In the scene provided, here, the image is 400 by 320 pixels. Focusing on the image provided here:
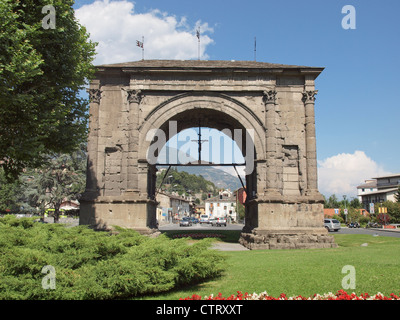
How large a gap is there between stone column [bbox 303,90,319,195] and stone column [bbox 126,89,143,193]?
29.6ft

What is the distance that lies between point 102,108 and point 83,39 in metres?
4.92

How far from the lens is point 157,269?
23.0 feet

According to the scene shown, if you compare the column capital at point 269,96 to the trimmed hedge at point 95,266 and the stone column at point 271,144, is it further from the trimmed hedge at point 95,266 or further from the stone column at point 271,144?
the trimmed hedge at point 95,266

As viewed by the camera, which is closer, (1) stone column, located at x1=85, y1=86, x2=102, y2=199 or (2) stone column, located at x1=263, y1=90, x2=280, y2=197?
(2) stone column, located at x1=263, y1=90, x2=280, y2=197

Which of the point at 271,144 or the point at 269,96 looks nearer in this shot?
the point at 271,144

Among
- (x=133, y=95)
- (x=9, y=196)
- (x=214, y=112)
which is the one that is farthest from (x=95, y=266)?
(x=9, y=196)

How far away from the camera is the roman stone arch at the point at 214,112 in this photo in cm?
1784

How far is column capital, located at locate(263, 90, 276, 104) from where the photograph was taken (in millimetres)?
18656

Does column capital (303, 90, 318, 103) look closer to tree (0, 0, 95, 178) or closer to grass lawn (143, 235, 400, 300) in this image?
grass lawn (143, 235, 400, 300)

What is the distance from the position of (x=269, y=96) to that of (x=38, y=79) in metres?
11.3

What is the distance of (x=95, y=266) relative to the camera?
6707mm

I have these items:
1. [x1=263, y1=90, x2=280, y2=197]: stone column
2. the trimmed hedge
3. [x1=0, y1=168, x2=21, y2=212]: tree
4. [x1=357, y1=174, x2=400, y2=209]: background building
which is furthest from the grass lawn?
[x1=357, y1=174, x2=400, y2=209]: background building

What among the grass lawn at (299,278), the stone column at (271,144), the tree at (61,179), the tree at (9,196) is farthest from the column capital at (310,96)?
the tree at (9,196)

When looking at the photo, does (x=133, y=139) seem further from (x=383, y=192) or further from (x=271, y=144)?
(x=383, y=192)
